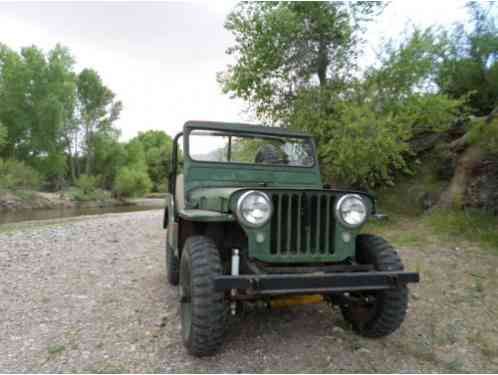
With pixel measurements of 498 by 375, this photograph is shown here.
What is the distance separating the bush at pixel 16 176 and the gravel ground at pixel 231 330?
78.1 feet

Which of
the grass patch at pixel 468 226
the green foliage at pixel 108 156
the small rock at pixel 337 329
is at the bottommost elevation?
the small rock at pixel 337 329

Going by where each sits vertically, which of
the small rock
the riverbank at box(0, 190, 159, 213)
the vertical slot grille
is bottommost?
the riverbank at box(0, 190, 159, 213)

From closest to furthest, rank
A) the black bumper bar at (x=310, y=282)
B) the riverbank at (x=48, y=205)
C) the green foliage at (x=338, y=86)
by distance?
the black bumper bar at (x=310, y=282) < the green foliage at (x=338, y=86) < the riverbank at (x=48, y=205)

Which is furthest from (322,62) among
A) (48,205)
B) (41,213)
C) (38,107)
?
(38,107)

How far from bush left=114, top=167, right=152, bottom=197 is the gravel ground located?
30.6m

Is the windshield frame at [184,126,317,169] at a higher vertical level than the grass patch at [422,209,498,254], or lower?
higher

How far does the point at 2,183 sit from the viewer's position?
2450cm

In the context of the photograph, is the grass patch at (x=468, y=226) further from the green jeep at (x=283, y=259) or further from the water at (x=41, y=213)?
the water at (x=41, y=213)

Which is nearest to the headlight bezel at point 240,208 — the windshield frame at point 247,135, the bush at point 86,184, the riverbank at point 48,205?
the windshield frame at point 247,135

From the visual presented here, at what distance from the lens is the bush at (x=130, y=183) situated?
34625 millimetres

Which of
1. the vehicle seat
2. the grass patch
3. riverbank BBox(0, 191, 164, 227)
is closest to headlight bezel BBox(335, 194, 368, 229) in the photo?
the vehicle seat

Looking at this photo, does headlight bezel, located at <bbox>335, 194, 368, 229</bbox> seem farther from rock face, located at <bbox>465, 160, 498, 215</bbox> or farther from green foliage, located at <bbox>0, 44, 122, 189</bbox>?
green foliage, located at <bbox>0, 44, 122, 189</bbox>

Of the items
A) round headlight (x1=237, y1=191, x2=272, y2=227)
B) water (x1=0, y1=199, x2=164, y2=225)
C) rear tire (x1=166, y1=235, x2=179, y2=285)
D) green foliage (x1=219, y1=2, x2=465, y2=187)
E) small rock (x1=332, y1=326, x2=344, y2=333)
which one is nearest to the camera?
round headlight (x1=237, y1=191, x2=272, y2=227)

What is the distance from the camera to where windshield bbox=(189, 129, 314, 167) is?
3.90 m
